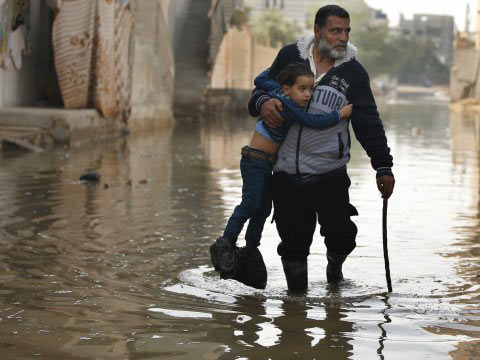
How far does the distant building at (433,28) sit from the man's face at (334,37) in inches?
6179

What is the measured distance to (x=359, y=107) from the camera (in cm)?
596

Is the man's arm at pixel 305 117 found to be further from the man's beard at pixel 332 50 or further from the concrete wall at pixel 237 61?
the concrete wall at pixel 237 61

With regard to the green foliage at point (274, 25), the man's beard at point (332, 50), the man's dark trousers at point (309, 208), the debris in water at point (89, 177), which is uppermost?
the green foliage at point (274, 25)

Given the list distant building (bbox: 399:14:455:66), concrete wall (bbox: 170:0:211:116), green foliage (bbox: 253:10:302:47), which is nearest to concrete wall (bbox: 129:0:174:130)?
concrete wall (bbox: 170:0:211:116)

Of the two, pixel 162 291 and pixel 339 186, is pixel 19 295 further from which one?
pixel 339 186

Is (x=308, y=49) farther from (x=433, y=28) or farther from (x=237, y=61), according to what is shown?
(x=433, y=28)

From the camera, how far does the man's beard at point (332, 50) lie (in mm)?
5805

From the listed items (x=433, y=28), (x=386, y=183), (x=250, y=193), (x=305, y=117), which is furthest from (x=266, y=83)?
(x=433, y=28)

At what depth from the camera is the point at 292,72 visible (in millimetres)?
5766

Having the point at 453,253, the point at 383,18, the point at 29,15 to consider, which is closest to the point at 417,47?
the point at 383,18

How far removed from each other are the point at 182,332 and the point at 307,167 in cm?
133

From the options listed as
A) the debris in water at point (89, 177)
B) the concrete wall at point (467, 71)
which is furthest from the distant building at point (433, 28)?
the debris in water at point (89, 177)

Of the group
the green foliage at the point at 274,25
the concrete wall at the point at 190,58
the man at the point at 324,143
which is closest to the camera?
the man at the point at 324,143

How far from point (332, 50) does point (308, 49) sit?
0.59 feet
